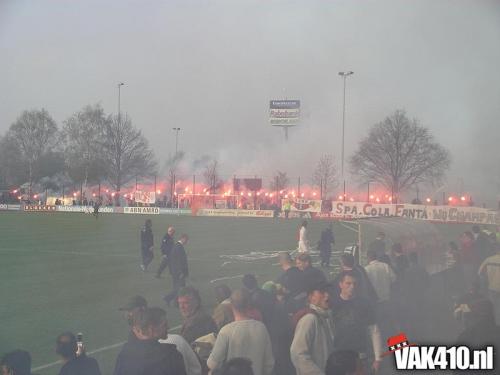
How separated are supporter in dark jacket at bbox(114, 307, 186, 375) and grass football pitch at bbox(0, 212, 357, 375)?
3.69m

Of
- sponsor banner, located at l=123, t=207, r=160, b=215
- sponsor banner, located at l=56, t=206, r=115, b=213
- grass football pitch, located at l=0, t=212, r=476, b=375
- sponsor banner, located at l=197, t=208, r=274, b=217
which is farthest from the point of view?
sponsor banner, located at l=56, t=206, r=115, b=213

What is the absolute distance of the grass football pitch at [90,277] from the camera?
9219 millimetres

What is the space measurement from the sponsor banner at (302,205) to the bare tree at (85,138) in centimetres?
3186

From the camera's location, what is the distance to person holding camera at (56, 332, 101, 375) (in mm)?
4316

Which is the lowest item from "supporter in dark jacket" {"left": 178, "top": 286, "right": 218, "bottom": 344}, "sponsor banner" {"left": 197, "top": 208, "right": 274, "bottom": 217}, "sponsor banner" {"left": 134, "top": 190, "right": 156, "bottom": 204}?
"supporter in dark jacket" {"left": 178, "top": 286, "right": 218, "bottom": 344}

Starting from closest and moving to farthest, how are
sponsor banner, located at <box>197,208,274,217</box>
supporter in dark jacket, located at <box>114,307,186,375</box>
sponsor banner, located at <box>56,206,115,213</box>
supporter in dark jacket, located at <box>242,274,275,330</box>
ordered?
supporter in dark jacket, located at <box>114,307,186,375</box>, supporter in dark jacket, located at <box>242,274,275,330</box>, sponsor banner, located at <box>197,208,274,217</box>, sponsor banner, located at <box>56,206,115,213</box>

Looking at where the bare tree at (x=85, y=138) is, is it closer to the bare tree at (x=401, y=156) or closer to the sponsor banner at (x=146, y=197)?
the sponsor banner at (x=146, y=197)

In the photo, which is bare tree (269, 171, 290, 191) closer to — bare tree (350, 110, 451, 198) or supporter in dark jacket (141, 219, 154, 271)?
bare tree (350, 110, 451, 198)

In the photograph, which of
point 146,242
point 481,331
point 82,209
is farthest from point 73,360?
point 82,209

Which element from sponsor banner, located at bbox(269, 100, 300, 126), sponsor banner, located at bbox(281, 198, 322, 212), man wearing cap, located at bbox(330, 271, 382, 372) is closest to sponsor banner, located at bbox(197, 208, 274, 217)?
sponsor banner, located at bbox(281, 198, 322, 212)

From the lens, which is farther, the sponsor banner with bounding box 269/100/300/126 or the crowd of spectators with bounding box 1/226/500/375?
the sponsor banner with bounding box 269/100/300/126

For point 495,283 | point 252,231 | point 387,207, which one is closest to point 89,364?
point 495,283

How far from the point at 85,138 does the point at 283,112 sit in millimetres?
27474

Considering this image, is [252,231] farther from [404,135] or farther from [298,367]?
[298,367]
